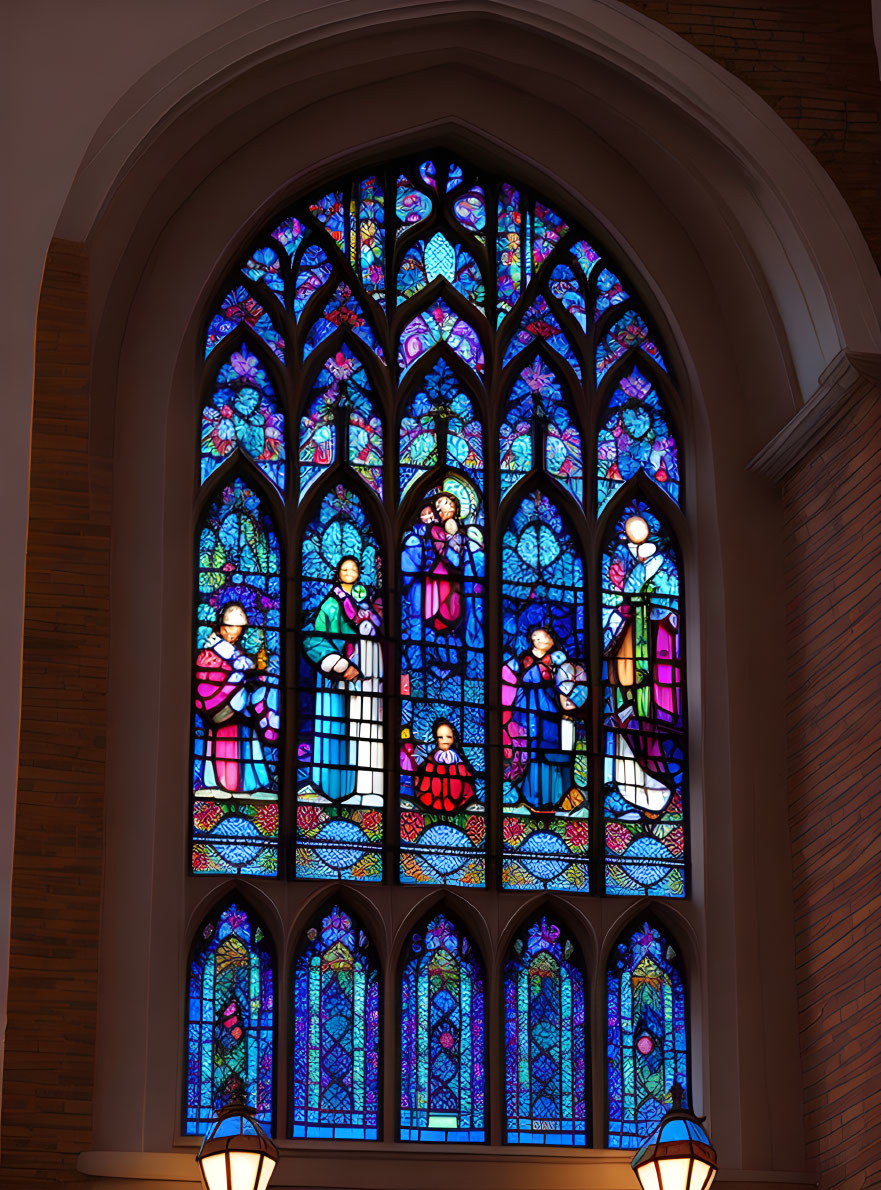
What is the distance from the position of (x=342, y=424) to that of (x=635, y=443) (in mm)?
1692

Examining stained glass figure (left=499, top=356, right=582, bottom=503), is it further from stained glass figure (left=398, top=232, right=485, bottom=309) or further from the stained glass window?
stained glass figure (left=398, top=232, right=485, bottom=309)

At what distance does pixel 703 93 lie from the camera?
1234 centimetres

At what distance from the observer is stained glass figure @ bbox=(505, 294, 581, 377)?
12867mm

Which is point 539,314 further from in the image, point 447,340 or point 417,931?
point 417,931

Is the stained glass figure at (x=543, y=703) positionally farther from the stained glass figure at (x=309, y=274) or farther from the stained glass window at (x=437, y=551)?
the stained glass figure at (x=309, y=274)

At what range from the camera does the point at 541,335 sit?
12898 mm

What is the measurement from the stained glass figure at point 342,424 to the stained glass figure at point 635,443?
4.26ft

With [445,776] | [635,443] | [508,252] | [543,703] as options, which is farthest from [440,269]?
[445,776]

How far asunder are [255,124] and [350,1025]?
4.99 m

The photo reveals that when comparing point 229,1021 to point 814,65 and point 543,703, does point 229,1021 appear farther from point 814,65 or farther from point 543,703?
point 814,65

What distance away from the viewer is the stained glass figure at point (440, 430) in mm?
12508

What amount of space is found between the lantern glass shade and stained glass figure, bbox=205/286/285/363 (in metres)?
4.94

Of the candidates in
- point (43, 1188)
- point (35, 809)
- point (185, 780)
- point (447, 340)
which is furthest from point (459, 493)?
point (43, 1188)

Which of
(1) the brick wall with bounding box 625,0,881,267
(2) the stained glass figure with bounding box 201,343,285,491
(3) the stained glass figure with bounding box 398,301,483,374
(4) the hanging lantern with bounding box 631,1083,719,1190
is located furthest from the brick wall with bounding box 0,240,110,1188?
(1) the brick wall with bounding box 625,0,881,267
